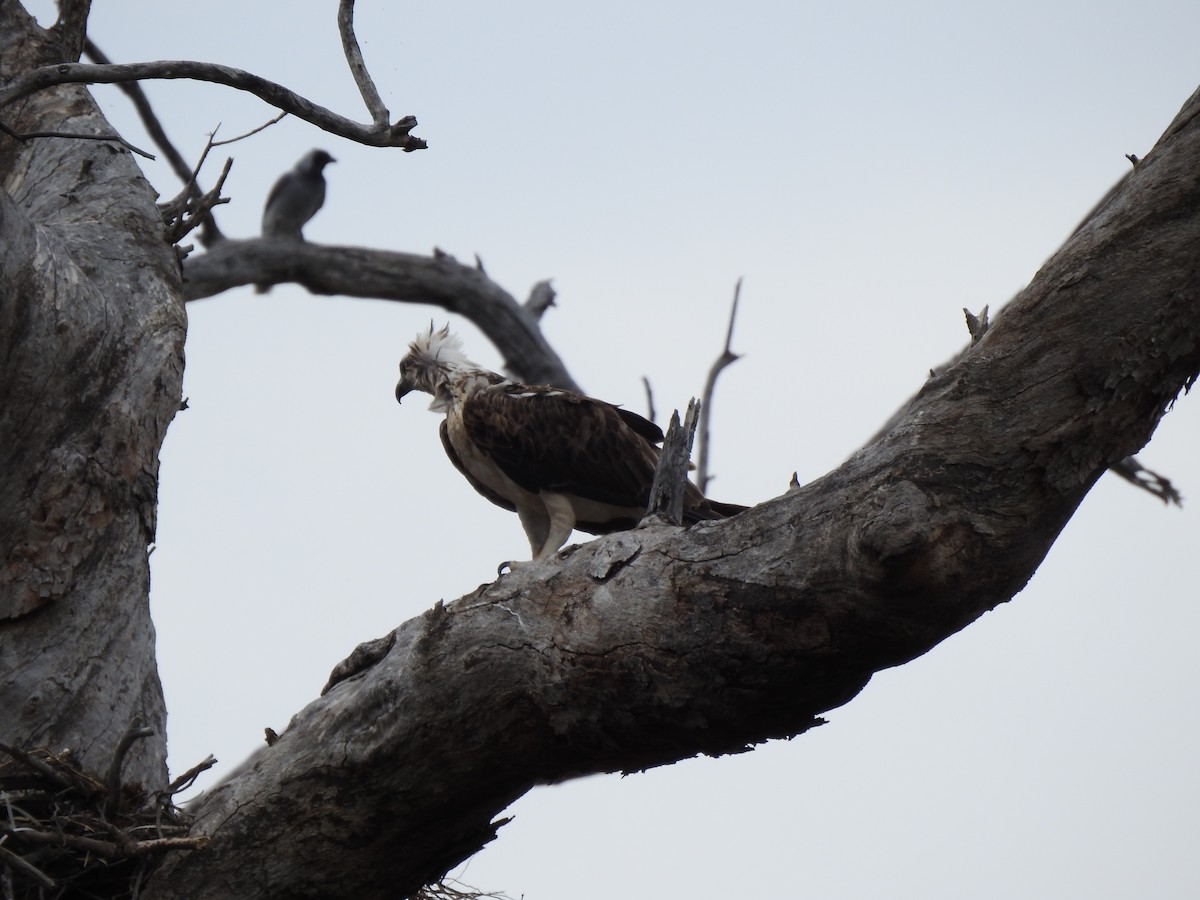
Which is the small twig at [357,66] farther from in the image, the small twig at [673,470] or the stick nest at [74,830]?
the stick nest at [74,830]

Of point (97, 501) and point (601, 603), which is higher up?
point (97, 501)

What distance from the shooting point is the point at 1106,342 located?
9.05ft

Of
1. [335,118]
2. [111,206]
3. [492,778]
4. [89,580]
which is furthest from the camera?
[111,206]

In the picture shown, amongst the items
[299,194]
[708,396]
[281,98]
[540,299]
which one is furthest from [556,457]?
[299,194]

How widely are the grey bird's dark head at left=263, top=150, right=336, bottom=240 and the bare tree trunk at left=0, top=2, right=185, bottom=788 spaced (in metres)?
10.2

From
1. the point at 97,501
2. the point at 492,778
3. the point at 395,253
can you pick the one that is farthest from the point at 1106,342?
the point at 395,253

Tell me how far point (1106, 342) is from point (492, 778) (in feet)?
5.70

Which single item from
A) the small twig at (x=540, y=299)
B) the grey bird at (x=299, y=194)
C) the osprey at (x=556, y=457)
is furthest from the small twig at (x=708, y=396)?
the grey bird at (x=299, y=194)

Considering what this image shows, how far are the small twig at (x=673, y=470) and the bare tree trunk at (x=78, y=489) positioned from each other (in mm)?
1679

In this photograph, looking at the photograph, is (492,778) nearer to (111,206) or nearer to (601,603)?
(601,603)

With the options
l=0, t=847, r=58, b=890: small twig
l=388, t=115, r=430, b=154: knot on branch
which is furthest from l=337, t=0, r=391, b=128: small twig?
l=0, t=847, r=58, b=890: small twig

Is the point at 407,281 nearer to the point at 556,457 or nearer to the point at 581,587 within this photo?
the point at 556,457

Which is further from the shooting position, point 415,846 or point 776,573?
point 415,846

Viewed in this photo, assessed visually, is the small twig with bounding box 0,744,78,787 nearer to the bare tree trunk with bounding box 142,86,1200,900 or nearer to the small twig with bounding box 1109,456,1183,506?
the bare tree trunk with bounding box 142,86,1200,900
